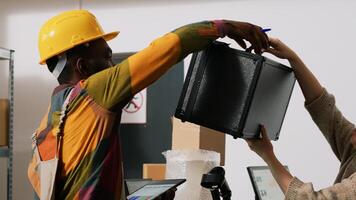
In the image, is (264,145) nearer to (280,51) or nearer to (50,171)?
(280,51)

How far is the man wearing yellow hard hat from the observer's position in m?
1.27

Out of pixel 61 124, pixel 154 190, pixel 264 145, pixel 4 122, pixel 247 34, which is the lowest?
pixel 4 122

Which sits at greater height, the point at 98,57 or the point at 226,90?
the point at 98,57

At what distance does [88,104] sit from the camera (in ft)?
4.29

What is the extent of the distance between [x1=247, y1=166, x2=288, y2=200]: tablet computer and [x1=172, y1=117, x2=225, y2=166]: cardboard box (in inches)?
11.2

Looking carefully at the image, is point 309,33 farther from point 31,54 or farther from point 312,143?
point 31,54

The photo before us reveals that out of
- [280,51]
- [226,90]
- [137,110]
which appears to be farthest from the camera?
[137,110]

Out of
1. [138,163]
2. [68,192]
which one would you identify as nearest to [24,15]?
[138,163]

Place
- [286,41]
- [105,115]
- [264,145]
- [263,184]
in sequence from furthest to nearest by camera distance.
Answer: [286,41] → [263,184] → [264,145] → [105,115]

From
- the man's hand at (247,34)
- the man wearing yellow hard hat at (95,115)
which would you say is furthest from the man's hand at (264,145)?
the man wearing yellow hard hat at (95,115)

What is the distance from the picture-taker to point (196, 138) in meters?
2.70

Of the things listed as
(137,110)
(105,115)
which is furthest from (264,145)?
(137,110)

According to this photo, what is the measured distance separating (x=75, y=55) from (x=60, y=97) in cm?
15

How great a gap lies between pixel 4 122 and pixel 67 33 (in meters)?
2.00
